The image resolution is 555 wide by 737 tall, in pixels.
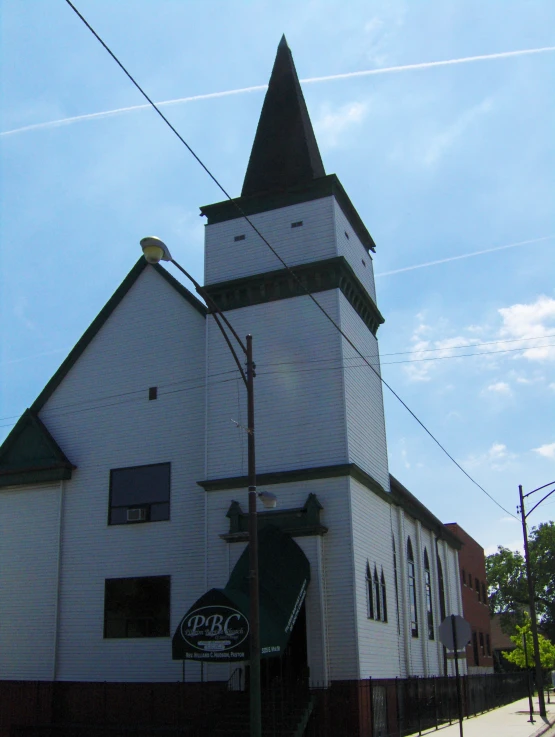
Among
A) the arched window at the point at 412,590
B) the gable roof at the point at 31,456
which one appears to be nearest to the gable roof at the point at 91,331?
the gable roof at the point at 31,456

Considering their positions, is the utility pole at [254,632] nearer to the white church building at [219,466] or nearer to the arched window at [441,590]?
the white church building at [219,466]

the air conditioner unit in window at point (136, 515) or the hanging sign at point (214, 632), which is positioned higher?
the air conditioner unit in window at point (136, 515)

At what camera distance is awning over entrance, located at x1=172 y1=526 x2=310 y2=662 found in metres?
17.4

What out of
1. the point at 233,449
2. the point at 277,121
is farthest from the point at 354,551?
the point at 277,121

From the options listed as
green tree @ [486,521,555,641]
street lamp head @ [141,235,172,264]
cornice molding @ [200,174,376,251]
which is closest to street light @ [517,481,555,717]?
cornice molding @ [200,174,376,251]

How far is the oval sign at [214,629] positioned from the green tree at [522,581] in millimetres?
92899

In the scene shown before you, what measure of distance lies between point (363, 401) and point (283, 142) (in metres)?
10.1

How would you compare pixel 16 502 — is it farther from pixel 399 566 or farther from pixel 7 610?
pixel 399 566

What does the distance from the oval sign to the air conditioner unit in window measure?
274 inches

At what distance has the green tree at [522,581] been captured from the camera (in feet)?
336

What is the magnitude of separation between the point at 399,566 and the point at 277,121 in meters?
16.9

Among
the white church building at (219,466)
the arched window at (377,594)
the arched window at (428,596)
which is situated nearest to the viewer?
the white church building at (219,466)

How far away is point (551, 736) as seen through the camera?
24500 millimetres

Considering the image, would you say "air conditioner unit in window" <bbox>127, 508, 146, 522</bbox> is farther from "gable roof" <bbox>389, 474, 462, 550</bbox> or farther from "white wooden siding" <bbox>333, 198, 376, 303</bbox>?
"white wooden siding" <bbox>333, 198, 376, 303</bbox>
